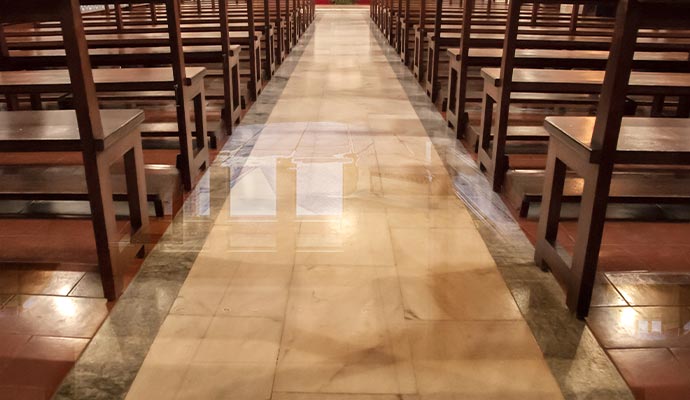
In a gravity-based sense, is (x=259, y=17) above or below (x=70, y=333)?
above

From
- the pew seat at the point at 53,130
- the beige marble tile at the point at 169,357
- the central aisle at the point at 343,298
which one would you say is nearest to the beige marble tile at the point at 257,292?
the central aisle at the point at 343,298

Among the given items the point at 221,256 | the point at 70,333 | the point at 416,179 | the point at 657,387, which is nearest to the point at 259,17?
the point at 416,179

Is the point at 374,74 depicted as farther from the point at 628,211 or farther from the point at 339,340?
the point at 339,340

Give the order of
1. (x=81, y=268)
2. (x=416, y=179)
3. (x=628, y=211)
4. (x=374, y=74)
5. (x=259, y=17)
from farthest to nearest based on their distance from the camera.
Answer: (x=259, y=17) → (x=374, y=74) → (x=416, y=179) → (x=628, y=211) → (x=81, y=268)

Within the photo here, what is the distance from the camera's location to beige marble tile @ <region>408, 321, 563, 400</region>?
1.50 m

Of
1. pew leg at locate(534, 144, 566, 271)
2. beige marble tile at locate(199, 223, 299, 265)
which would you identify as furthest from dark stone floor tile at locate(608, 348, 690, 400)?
beige marble tile at locate(199, 223, 299, 265)

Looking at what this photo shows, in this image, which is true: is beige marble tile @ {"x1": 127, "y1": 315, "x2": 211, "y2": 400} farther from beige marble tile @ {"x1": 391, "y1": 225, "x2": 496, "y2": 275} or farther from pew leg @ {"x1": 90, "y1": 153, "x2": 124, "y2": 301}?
beige marble tile @ {"x1": 391, "y1": 225, "x2": 496, "y2": 275}

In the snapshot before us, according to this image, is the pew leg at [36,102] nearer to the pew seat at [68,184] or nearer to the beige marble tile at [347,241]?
the pew seat at [68,184]

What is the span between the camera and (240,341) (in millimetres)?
1700

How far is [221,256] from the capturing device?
2232 millimetres

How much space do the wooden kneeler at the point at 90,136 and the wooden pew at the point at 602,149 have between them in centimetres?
146

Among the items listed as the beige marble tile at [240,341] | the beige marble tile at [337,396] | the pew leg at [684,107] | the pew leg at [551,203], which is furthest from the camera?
the pew leg at [684,107]

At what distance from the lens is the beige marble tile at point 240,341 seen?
63.9 inches

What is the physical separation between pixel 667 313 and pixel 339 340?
1.05 m
